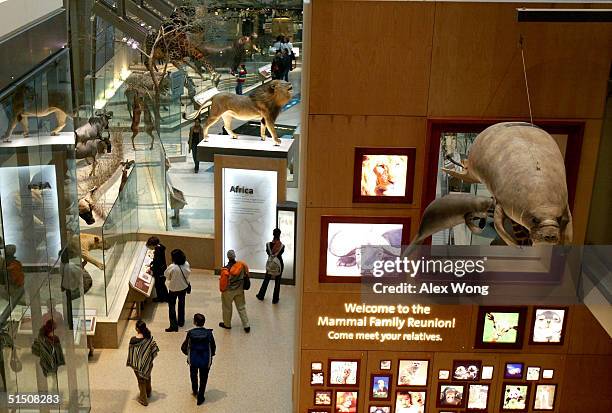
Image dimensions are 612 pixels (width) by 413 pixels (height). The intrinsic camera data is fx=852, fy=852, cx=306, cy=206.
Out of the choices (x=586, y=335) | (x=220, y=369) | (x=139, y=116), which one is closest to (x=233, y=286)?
(x=220, y=369)

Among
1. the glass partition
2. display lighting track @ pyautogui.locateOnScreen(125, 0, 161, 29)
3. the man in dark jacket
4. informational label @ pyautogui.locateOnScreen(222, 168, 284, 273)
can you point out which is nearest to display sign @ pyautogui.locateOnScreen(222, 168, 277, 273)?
informational label @ pyautogui.locateOnScreen(222, 168, 284, 273)

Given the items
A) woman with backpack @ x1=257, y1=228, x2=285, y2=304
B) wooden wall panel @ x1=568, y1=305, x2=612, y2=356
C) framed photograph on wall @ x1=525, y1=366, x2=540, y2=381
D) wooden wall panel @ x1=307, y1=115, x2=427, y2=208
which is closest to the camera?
wooden wall panel @ x1=307, y1=115, x2=427, y2=208

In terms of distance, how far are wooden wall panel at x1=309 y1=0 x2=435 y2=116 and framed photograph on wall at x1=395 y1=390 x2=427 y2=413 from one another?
293 cm

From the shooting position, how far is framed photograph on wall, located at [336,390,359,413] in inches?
339

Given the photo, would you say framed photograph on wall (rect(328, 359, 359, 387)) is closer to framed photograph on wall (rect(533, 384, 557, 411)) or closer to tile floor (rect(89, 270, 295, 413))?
tile floor (rect(89, 270, 295, 413))

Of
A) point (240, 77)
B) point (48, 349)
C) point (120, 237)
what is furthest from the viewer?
point (240, 77)

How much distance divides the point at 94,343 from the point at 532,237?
7.09 m

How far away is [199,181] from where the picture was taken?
1549cm

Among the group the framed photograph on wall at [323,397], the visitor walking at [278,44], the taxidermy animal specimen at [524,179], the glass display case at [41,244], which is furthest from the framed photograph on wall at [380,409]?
the visitor walking at [278,44]

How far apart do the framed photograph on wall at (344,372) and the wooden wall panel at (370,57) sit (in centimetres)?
254

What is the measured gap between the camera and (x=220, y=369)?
10438 mm

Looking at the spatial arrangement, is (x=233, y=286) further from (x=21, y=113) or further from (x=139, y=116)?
(x=21, y=113)

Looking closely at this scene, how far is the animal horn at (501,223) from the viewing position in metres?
5.62

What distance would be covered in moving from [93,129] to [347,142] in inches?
278
